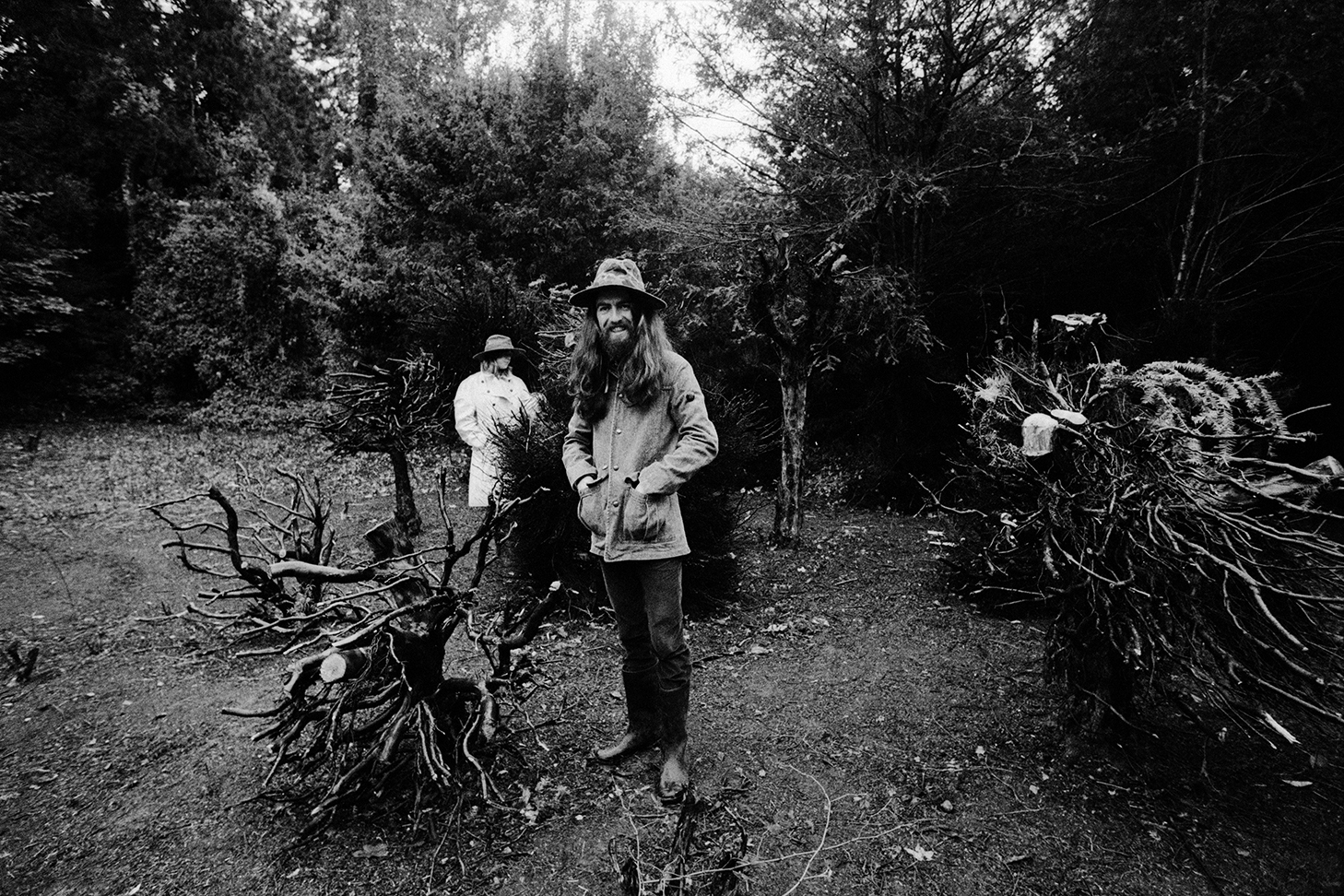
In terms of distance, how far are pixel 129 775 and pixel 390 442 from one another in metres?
3.74

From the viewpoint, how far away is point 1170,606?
2.50m

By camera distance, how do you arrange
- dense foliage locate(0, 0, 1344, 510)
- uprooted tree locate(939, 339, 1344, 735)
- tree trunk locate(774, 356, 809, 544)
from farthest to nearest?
dense foliage locate(0, 0, 1344, 510), tree trunk locate(774, 356, 809, 544), uprooted tree locate(939, 339, 1344, 735)

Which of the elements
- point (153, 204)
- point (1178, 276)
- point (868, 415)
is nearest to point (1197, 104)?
point (1178, 276)

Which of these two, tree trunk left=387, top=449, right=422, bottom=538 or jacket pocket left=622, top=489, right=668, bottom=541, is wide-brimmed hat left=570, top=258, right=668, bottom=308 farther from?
tree trunk left=387, top=449, right=422, bottom=538

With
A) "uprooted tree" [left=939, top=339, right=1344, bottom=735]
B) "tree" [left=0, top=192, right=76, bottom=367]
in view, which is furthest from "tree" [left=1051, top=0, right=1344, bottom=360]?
"tree" [left=0, top=192, right=76, bottom=367]

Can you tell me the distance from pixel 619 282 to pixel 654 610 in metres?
1.40

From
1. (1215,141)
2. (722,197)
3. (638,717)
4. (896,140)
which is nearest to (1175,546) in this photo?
(638,717)

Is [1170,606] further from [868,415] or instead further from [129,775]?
[868,415]

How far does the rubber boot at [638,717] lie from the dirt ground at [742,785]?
0.08 metres

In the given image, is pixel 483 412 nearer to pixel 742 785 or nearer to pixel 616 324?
pixel 616 324

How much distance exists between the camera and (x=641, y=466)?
2.79 metres

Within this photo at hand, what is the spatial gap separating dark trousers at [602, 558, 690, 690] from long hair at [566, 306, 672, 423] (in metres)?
0.70

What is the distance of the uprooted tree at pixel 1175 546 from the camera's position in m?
2.31

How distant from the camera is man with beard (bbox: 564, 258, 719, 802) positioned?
8.80 ft
